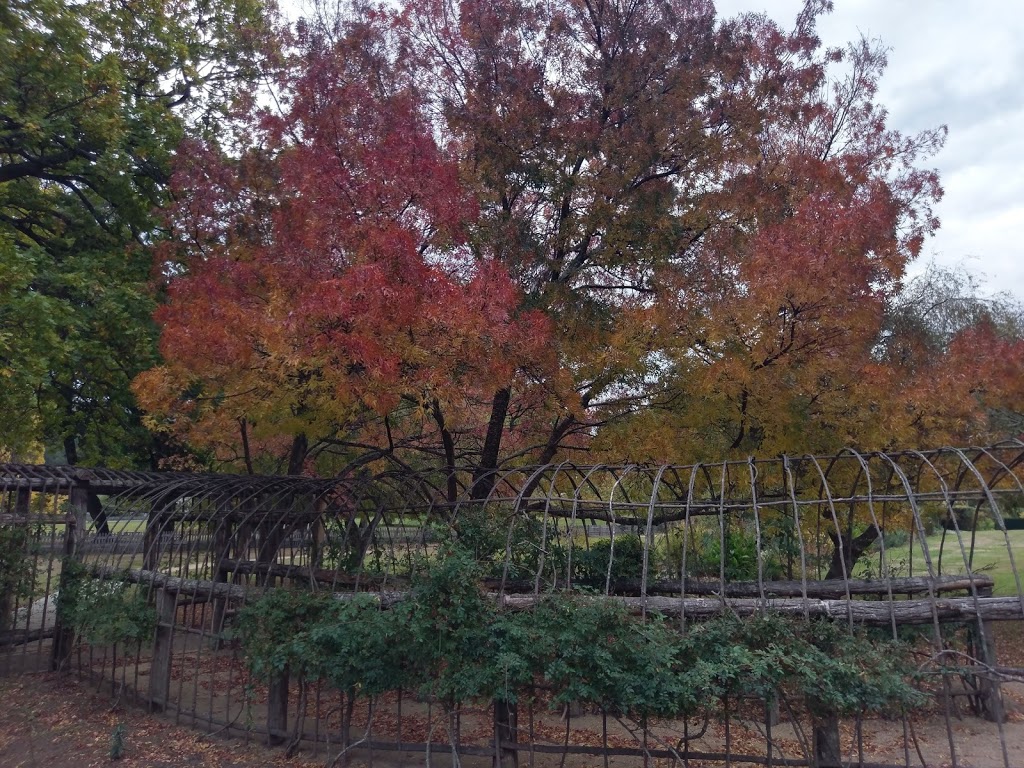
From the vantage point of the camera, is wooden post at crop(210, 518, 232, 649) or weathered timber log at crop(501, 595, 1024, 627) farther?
wooden post at crop(210, 518, 232, 649)

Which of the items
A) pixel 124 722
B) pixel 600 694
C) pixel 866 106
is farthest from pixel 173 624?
pixel 866 106

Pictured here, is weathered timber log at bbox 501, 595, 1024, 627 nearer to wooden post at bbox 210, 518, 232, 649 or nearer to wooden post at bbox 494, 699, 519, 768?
wooden post at bbox 494, 699, 519, 768

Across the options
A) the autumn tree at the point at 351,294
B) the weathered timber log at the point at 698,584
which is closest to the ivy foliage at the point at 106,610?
the weathered timber log at the point at 698,584

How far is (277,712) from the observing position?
7410mm

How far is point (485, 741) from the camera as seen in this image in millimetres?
7699

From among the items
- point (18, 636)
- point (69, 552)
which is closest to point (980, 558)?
point (69, 552)

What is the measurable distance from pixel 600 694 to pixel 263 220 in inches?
319

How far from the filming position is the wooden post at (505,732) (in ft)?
20.6

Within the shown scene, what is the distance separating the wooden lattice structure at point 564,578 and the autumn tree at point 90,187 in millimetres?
2026

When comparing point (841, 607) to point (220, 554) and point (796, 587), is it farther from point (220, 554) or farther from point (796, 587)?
point (220, 554)

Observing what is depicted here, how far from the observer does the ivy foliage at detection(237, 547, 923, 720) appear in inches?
A: 210

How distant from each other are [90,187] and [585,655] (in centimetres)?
1184

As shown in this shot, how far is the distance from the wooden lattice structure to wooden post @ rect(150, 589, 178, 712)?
23mm

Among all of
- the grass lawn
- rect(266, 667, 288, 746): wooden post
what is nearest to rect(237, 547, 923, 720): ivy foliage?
rect(266, 667, 288, 746): wooden post
